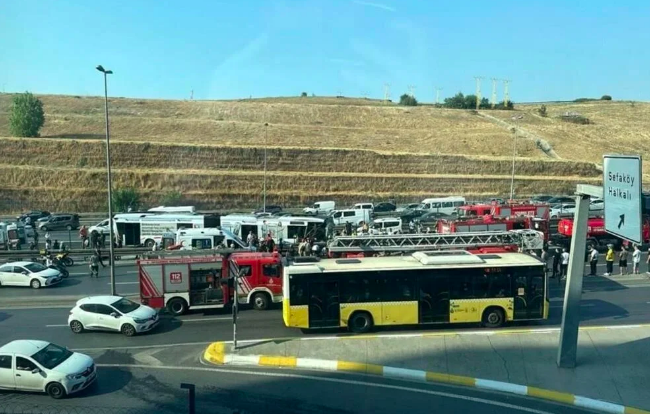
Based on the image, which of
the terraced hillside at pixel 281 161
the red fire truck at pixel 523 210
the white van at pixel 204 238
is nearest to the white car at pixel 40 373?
the white van at pixel 204 238

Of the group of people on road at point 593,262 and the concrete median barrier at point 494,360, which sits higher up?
the group of people on road at point 593,262

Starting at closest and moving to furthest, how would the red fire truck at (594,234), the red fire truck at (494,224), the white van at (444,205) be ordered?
the red fire truck at (494,224), the red fire truck at (594,234), the white van at (444,205)

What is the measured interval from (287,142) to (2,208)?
30226 millimetres

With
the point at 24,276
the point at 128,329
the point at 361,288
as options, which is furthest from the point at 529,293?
the point at 24,276

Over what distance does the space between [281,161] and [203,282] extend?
44.8 meters

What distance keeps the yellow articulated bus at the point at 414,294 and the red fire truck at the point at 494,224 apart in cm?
1119

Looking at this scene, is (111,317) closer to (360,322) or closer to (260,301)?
A: (260,301)

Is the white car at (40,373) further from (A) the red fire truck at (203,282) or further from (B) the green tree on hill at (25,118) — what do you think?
(B) the green tree on hill at (25,118)

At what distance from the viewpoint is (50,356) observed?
12.4m

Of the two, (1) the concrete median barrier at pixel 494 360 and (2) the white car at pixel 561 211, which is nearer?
(1) the concrete median barrier at pixel 494 360

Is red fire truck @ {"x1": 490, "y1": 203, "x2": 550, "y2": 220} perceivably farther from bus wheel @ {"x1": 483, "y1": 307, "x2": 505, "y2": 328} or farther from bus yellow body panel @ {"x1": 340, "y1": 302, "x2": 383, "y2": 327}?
bus yellow body panel @ {"x1": 340, "y1": 302, "x2": 383, "y2": 327}

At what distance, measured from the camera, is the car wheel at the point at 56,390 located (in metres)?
11.8

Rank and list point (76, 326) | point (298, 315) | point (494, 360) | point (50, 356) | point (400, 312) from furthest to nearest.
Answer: point (76, 326) → point (400, 312) → point (298, 315) → point (494, 360) → point (50, 356)

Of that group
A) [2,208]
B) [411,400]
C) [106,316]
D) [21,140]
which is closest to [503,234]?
[411,400]
